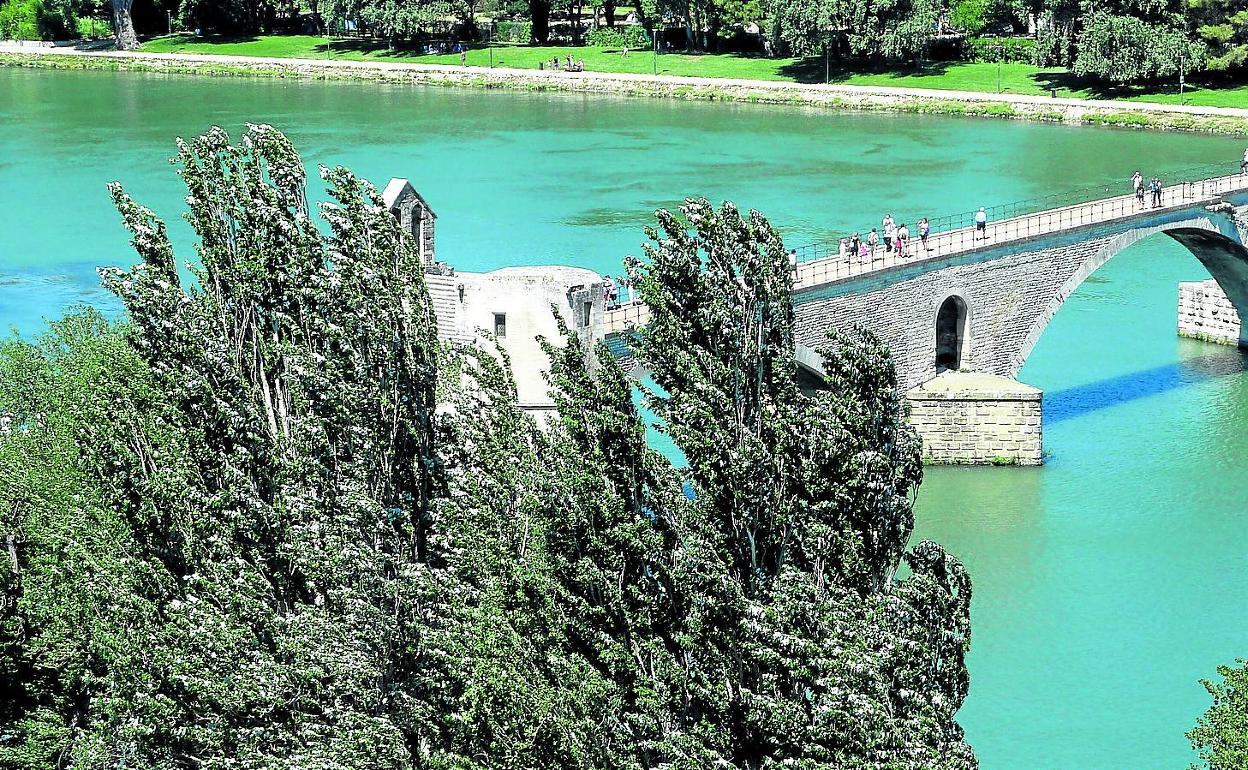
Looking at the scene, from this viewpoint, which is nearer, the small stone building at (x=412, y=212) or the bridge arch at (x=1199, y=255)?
the small stone building at (x=412, y=212)

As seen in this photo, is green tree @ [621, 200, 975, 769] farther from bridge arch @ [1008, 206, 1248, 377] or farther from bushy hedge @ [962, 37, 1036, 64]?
bushy hedge @ [962, 37, 1036, 64]

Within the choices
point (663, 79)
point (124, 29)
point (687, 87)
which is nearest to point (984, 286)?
point (687, 87)

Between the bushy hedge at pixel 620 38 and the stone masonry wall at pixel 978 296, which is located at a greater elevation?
the bushy hedge at pixel 620 38

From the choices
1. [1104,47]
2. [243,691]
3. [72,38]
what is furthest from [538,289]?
[72,38]

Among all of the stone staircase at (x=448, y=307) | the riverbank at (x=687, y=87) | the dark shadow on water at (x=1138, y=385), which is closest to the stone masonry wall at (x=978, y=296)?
the dark shadow on water at (x=1138, y=385)

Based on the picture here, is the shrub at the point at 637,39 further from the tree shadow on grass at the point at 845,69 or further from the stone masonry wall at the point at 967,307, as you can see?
the stone masonry wall at the point at 967,307

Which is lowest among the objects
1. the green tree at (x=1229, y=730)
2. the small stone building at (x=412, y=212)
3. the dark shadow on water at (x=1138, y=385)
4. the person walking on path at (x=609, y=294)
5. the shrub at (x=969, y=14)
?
the dark shadow on water at (x=1138, y=385)

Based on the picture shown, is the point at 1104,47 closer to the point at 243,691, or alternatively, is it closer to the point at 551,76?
the point at 551,76
